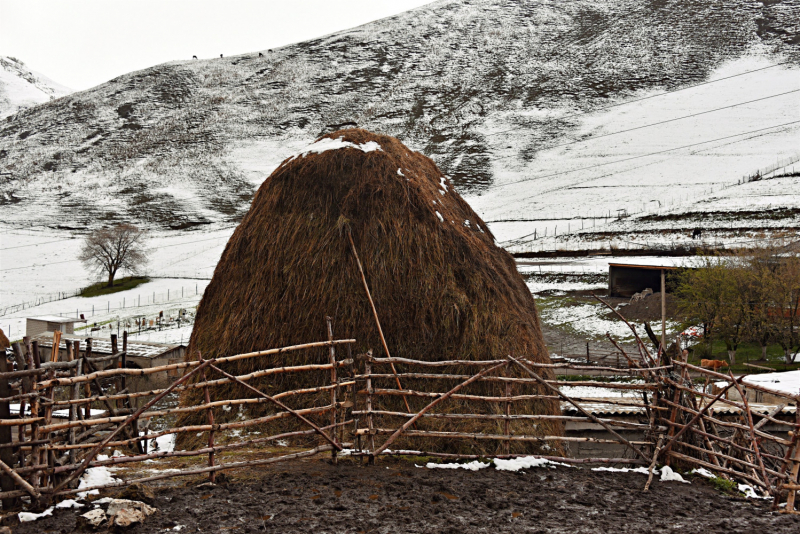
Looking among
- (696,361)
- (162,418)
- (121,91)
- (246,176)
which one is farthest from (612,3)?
(162,418)

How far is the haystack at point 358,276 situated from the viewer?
28.4ft

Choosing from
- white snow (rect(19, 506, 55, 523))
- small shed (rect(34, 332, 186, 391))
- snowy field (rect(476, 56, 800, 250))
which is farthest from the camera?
snowy field (rect(476, 56, 800, 250))

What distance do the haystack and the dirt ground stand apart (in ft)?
6.79

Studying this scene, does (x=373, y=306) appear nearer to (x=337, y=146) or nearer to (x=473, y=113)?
→ (x=337, y=146)

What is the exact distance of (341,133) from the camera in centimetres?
1055

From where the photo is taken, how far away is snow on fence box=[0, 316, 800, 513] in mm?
5250

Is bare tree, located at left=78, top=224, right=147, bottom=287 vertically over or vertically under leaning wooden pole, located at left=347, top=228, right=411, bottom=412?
over

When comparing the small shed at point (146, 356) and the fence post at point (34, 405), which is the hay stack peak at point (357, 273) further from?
the small shed at point (146, 356)

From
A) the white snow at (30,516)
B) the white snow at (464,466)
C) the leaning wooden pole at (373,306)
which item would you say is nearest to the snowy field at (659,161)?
the leaning wooden pole at (373,306)

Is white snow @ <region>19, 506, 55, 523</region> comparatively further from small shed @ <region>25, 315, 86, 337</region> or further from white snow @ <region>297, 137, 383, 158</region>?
small shed @ <region>25, 315, 86, 337</region>

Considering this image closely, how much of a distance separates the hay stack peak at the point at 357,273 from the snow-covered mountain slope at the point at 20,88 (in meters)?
139

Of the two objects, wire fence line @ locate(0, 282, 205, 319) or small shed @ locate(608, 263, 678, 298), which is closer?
small shed @ locate(608, 263, 678, 298)

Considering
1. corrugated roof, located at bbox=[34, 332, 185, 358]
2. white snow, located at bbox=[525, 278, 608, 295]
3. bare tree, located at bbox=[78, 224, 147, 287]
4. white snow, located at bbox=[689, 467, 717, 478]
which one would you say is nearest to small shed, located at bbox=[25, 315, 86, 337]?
corrugated roof, located at bbox=[34, 332, 185, 358]

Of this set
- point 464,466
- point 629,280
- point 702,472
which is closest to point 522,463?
point 464,466
